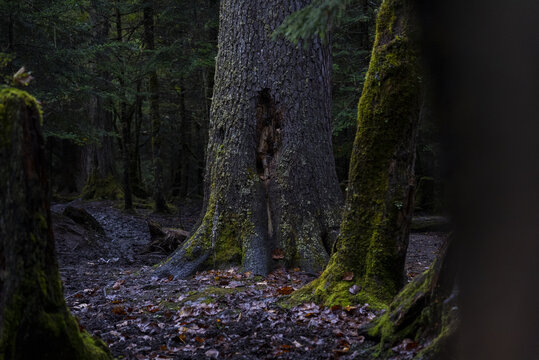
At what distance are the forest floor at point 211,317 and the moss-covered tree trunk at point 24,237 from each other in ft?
4.38

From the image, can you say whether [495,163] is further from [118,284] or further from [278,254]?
[118,284]

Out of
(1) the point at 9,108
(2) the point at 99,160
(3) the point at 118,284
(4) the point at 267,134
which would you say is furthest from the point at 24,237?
(2) the point at 99,160

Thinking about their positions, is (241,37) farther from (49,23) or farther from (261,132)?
(49,23)

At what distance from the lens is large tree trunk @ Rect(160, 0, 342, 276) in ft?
20.8

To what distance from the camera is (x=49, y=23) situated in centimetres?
989

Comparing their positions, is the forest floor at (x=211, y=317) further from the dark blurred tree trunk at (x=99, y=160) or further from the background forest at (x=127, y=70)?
the dark blurred tree trunk at (x=99, y=160)

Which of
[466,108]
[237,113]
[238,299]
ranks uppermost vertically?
[237,113]

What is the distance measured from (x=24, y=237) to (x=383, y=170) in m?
3.02

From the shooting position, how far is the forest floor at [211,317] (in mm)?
3613

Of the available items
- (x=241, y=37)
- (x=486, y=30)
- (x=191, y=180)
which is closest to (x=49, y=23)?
(x=241, y=37)

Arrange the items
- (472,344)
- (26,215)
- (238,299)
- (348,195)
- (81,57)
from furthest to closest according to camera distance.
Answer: (81,57) → (238,299) → (348,195) → (26,215) → (472,344)

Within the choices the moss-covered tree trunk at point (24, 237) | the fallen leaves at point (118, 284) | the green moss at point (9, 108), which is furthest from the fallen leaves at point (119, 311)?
the green moss at point (9, 108)

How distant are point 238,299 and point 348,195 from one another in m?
1.75

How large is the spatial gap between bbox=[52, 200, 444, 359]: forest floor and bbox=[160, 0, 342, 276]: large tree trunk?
0.48m
